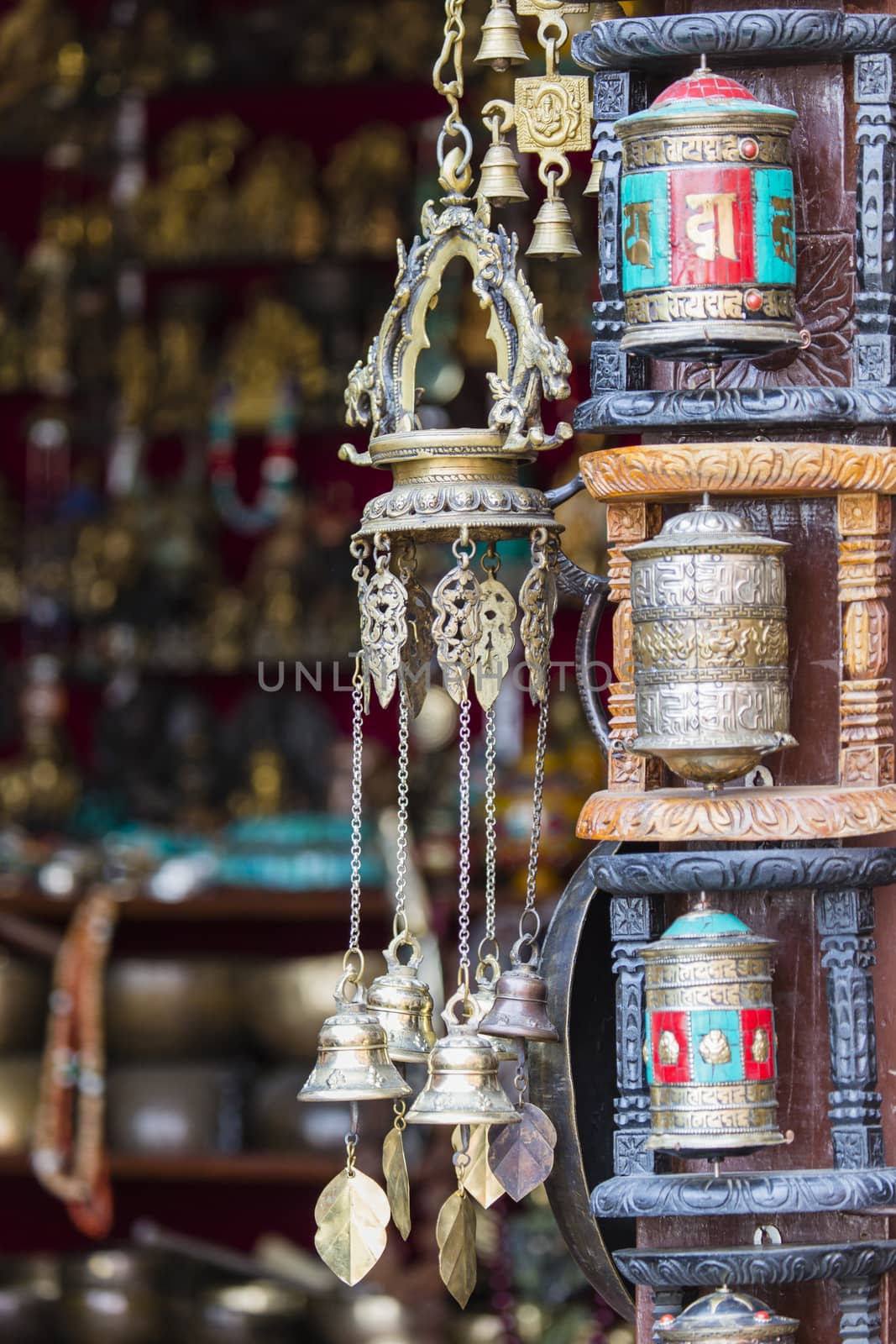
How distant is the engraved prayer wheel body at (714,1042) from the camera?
5.81 feet

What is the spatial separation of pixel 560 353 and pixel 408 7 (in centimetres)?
293

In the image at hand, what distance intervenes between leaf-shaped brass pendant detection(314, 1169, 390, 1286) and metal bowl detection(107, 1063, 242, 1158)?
94.7 inches

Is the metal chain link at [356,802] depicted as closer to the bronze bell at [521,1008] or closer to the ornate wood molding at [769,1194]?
the bronze bell at [521,1008]

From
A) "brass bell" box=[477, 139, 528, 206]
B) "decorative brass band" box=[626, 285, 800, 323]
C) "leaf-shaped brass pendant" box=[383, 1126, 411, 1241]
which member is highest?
"brass bell" box=[477, 139, 528, 206]

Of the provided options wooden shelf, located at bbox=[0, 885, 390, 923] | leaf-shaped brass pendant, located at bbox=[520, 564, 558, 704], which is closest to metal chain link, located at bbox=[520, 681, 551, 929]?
leaf-shaped brass pendant, located at bbox=[520, 564, 558, 704]

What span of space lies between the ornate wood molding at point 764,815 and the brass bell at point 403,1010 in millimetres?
277

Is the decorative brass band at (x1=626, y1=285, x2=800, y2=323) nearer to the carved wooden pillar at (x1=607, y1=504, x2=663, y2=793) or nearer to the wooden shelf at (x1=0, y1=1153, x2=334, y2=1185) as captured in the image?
the carved wooden pillar at (x1=607, y1=504, x2=663, y2=793)

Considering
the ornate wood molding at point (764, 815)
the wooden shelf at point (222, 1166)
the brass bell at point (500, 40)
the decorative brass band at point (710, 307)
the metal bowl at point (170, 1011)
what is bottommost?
the wooden shelf at point (222, 1166)

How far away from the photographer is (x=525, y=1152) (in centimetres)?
193

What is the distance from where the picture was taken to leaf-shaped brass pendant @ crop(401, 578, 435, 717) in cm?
208

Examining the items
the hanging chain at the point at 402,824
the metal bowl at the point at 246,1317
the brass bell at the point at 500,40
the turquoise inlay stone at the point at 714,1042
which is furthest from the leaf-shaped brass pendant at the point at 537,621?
the metal bowl at the point at 246,1317

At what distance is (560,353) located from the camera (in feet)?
6.33

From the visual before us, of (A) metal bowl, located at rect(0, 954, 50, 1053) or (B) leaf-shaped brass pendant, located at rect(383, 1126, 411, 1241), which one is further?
(A) metal bowl, located at rect(0, 954, 50, 1053)

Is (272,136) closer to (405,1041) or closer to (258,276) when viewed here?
(258,276)
